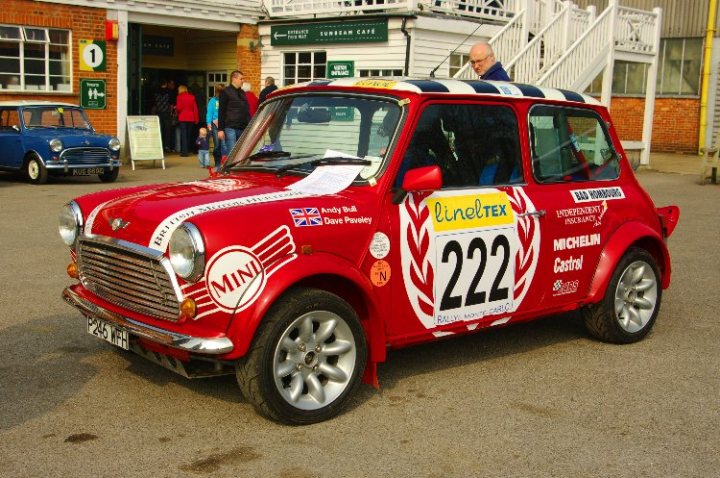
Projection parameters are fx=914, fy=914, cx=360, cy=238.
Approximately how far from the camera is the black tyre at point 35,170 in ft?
55.1

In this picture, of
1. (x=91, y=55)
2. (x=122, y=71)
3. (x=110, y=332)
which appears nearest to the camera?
(x=110, y=332)

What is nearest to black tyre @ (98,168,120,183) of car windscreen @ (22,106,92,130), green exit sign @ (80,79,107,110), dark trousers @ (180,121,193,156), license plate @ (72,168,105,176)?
license plate @ (72,168,105,176)

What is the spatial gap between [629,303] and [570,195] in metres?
1.03

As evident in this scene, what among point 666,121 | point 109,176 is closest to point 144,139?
point 109,176

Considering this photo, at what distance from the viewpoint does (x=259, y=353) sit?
4.45m

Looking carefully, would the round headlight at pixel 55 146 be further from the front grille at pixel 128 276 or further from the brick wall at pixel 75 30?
the front grille at pixel 128 276

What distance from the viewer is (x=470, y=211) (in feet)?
17.6

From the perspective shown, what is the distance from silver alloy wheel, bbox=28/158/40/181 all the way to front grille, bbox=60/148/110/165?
0.54 meters

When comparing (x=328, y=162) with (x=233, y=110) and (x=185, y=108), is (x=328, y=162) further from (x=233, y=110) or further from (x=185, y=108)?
(x=185, y=108)

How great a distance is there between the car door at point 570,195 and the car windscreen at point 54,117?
1346 cm

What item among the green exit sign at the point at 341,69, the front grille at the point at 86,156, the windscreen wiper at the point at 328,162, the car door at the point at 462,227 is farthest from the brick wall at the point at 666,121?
the windscreen wiper at the point at 328,162

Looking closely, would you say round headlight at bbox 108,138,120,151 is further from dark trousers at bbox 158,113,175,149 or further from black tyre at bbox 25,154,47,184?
dark trousers at bbox 158,113,175,149

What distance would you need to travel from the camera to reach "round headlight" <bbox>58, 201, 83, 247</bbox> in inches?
204

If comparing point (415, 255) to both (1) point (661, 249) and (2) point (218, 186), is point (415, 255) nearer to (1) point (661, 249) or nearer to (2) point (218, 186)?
(2) point (218, 186)
